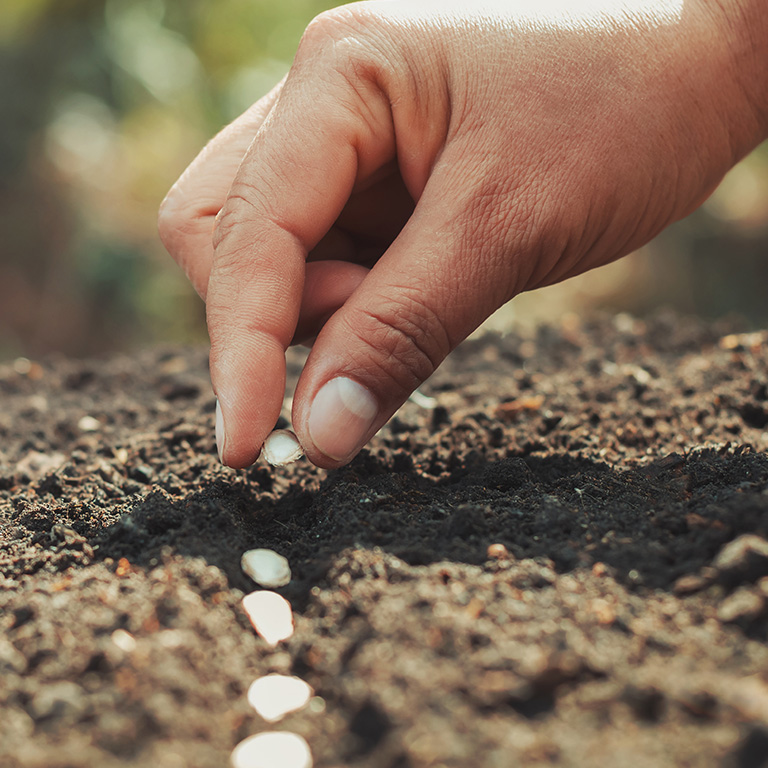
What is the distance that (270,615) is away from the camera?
0.89 m

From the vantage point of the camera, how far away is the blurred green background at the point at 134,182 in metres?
5.30

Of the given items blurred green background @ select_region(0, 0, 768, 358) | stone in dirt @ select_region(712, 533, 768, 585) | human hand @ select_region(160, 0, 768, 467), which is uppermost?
human hand @ select_region(160, 0, 768, 467)

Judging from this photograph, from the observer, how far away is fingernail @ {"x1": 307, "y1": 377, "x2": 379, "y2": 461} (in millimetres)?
1130

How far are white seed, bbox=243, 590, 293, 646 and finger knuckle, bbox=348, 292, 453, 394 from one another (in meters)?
0.39

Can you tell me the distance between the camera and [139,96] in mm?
5809

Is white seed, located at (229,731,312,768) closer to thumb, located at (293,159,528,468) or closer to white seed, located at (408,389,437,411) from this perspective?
thumb, located at (293,159,528,468)

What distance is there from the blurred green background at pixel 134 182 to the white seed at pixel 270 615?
4.41m

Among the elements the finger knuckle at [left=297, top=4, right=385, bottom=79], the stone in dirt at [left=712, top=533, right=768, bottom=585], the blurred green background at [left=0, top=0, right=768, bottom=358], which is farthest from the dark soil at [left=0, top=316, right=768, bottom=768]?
the blurred green background at [left=0, top=0, right=768, bottom=358]

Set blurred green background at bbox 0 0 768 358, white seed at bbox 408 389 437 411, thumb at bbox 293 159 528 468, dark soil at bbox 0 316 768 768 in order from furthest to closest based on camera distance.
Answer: blurred green background at bbox 0 0 768 358 → white seed at bbox 408 389 437 411 → thumb at bbox 293 159 528 468 → dark soil at bbox 0 316 768 768

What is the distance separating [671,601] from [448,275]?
0.57 m

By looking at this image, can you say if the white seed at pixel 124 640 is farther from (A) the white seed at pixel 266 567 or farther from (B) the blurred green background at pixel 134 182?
(B) the blurred green background at pixel 134 182

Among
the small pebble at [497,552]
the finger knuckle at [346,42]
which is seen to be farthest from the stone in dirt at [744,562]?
the finger knuckle at [346,42]

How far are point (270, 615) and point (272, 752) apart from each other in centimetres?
23

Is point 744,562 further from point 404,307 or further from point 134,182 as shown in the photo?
point 134,182
